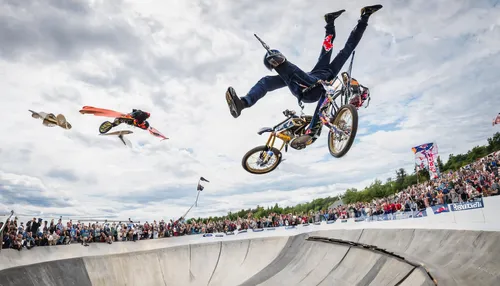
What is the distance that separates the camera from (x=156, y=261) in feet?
59.6

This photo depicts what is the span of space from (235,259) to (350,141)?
15.6 m

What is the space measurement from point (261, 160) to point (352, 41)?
11.7 feet

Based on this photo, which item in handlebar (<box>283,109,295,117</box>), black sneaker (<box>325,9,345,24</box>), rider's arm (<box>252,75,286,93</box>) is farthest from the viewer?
handlebar (<box>283,109,295,117</box>)

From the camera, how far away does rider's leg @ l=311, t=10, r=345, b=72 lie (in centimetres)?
616

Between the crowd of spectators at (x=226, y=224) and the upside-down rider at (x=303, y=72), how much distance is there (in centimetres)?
893

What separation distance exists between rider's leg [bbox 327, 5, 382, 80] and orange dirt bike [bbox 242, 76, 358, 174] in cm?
57

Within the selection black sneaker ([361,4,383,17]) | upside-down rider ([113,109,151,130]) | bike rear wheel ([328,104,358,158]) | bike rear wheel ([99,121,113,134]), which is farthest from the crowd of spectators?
black sneaker ([361,4,383,17])

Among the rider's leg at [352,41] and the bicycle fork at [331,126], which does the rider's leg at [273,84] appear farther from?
the bicycle fork at [331,126]

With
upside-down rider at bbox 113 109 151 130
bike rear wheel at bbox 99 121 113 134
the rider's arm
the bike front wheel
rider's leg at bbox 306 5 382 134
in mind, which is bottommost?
the bike front wheel

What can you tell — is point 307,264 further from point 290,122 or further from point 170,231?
point 290,122

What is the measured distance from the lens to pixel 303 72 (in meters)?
6.68

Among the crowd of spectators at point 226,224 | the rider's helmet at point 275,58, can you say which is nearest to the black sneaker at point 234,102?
the rider's helmet at point 275,58

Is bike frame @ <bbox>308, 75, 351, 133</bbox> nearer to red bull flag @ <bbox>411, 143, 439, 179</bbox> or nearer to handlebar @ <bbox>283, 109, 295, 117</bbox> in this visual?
handlebar @ <bbox>283, 109, 295, 117</bbox>

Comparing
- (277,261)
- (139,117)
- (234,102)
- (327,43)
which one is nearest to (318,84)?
(327,43)
